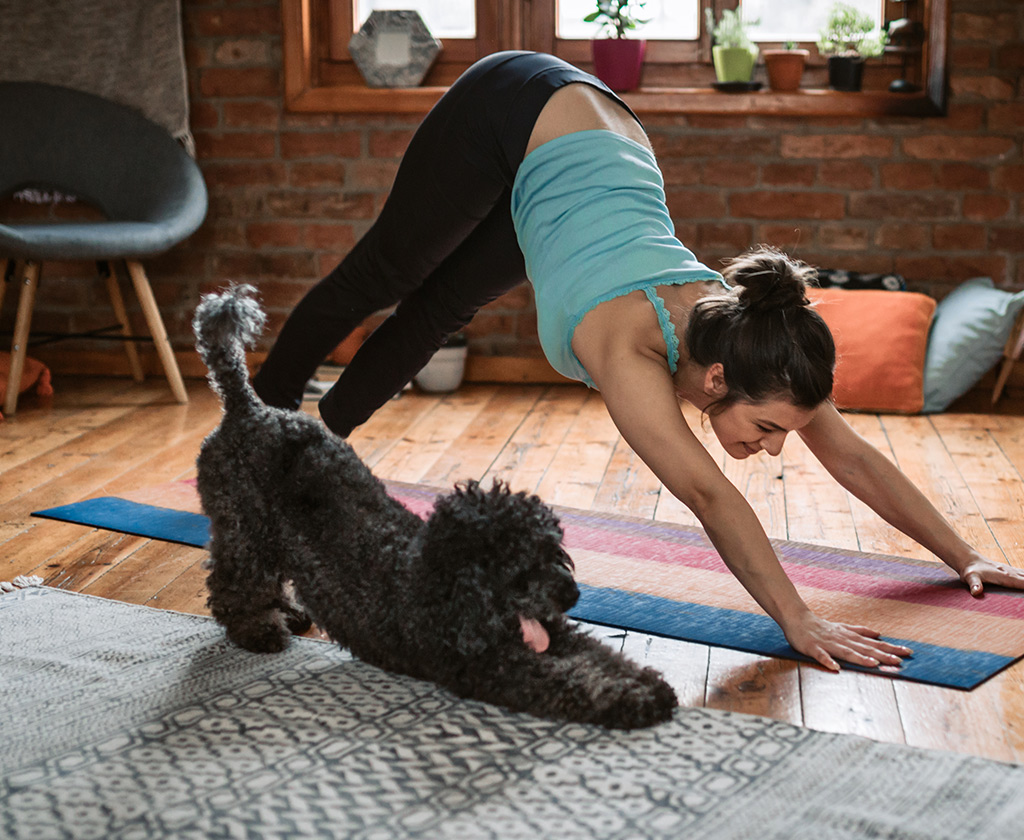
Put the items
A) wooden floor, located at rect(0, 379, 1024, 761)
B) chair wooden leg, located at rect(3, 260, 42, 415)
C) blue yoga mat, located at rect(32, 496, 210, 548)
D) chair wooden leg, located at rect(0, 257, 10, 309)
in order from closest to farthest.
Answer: wooden floor, located at rect(0, 379, 1024, 761), blue yoga mat, located at rect(32, 496, 210, 548), chair wooden leg, located at rect(3, 260, 42, 415), chair wooden leg, located at rect(0, 257, 10, 309)

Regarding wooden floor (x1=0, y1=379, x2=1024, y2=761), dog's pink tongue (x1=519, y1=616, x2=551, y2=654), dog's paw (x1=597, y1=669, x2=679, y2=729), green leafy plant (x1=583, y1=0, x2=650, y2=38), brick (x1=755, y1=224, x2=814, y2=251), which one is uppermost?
green leafy plant (x1=583, y1=0, x2=650, y2=38)

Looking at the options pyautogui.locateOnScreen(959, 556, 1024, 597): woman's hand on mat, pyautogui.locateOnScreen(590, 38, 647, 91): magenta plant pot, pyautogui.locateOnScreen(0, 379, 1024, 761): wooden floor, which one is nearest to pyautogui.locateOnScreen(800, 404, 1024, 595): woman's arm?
pyautogui.locateOnScreen(959, 556, 1024, 597): woman's hand on mat

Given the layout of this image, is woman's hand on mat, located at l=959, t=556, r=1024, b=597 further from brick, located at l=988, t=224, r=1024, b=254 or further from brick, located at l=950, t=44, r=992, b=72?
brick, located at l=950, t=44, r=992, b=72

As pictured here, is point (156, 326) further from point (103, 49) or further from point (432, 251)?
point (432, 251)

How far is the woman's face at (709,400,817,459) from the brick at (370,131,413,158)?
2.35 metres

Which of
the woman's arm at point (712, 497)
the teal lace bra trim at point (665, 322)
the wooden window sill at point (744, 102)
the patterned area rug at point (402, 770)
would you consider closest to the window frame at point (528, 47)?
the wooden window sill at point (744, 102)

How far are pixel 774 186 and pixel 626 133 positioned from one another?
6.12ft

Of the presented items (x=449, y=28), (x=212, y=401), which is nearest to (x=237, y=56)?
(x=449, y=28)

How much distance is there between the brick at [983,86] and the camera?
337cm

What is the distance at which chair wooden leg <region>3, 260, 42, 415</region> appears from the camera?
10.3 feet

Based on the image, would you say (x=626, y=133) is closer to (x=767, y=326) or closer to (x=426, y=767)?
(x=767, y=326)

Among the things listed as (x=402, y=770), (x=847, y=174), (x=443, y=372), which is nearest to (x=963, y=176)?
(x=847, y=174)

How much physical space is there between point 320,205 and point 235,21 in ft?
2.26

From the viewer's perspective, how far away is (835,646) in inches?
57.8
